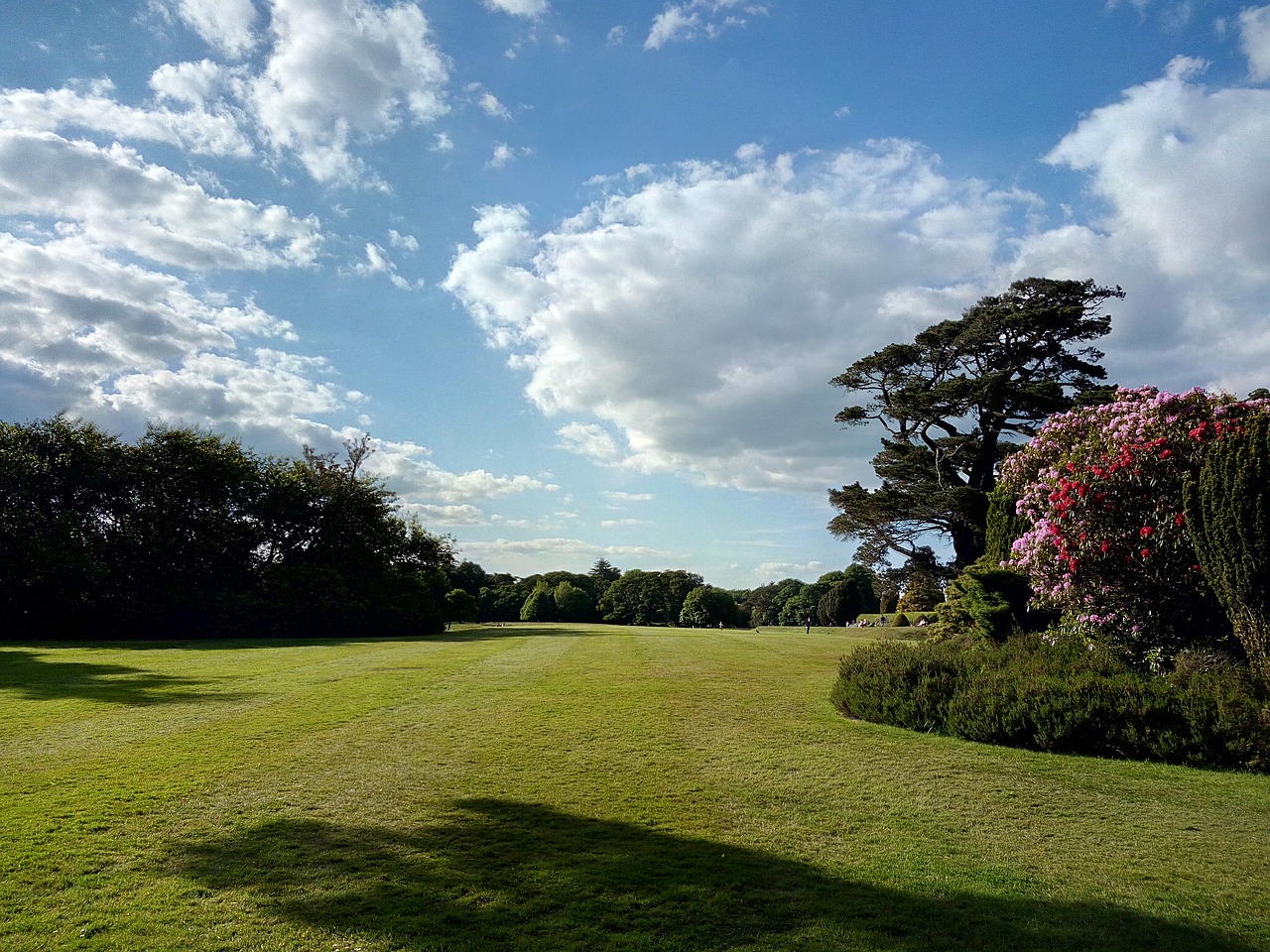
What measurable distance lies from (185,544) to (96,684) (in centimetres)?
2356

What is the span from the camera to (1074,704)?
958cm

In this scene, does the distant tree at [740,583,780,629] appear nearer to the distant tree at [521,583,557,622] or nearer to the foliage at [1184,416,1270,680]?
the distant tree at [521,583,557,622]

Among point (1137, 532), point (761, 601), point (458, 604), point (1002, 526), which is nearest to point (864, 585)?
point (761, 601)

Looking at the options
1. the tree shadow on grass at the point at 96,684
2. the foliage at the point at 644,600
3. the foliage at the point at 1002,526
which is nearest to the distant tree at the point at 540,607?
the foliage at the point at 644,600

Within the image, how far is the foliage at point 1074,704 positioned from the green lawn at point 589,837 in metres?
0.45

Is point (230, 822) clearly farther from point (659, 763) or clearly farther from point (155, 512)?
point (155, 512)

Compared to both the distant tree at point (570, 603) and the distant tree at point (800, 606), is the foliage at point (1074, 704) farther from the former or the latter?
the distant tree at point (800, 606)

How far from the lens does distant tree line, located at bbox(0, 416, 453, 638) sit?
31562 mm

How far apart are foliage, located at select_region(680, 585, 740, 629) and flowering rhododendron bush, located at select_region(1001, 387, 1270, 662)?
68104 mm

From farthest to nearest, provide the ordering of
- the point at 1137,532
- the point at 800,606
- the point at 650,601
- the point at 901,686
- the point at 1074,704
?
the point at 800,606, the point at 650,601, the point at 1137,532, the point at 901,686, the point at 1074,704

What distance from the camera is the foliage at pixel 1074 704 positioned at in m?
8.83

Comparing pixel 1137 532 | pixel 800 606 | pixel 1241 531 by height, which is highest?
pixel 1137 532

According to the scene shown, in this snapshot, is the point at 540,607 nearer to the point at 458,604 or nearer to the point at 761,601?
the point at 458,604

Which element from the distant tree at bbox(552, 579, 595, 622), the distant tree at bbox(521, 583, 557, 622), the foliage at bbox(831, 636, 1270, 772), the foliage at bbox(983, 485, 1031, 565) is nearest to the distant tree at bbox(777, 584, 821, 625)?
the distant tree at bbox(552, 579, 595, 622)
